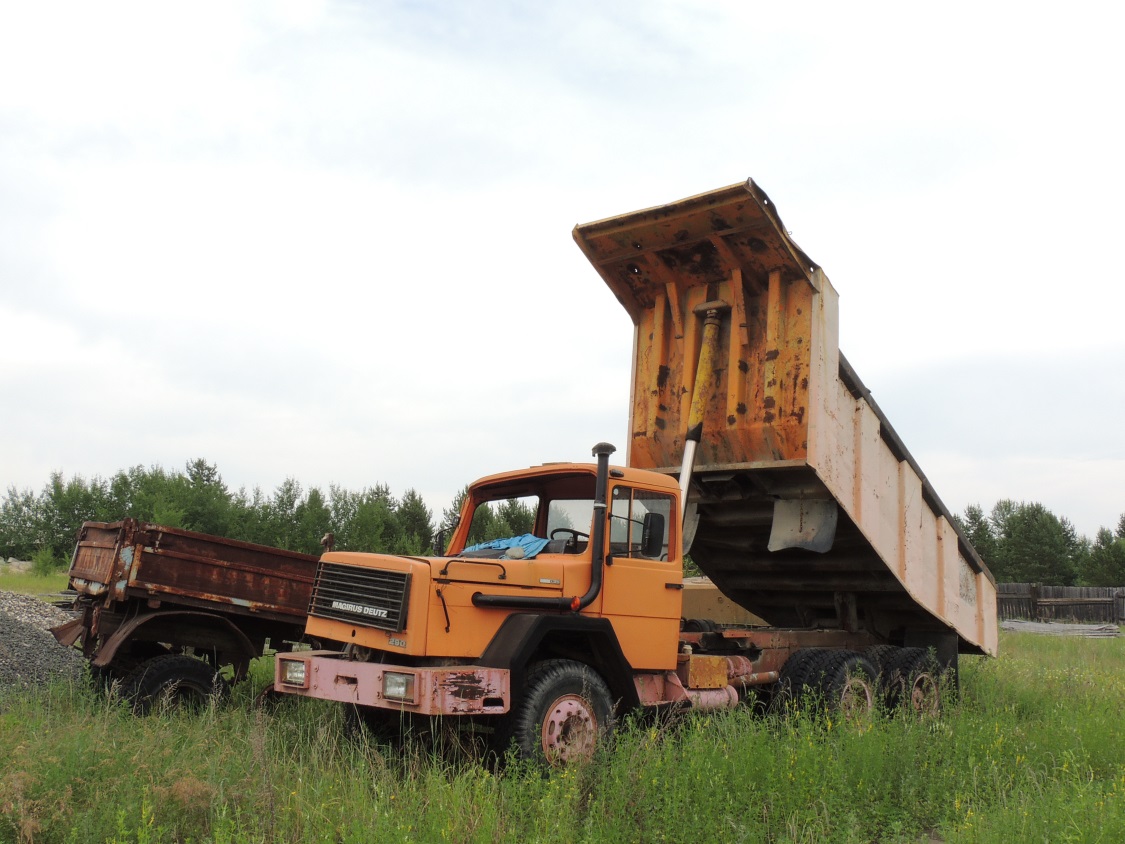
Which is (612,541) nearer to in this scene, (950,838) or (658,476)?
(658,476)

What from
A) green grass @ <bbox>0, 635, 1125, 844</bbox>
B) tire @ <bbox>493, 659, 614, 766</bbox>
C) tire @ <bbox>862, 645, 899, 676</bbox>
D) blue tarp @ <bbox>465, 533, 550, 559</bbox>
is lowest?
green grass @ <bbox>0, 635, 1125, 844</bbox>

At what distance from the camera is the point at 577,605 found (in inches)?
239

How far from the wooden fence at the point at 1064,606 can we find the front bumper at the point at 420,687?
29.7 metres

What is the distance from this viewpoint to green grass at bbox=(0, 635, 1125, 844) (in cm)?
444

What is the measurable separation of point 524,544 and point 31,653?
673cm

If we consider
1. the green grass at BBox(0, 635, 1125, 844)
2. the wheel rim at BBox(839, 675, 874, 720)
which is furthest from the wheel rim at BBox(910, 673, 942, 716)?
the green grass at BBox(0, 635, 1125, 844)

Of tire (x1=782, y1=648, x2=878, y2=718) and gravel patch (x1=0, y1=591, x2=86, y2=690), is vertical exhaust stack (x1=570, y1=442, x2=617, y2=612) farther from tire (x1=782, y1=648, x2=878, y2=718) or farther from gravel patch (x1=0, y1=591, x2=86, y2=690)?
gravel patch (x1=0, y1=591, x2=86, y2=690)

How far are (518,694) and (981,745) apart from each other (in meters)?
3.26

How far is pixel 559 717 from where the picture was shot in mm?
5758

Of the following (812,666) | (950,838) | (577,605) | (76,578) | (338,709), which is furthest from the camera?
(76,578)

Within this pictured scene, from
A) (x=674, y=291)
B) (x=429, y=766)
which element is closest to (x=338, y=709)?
(x=429, y=766)

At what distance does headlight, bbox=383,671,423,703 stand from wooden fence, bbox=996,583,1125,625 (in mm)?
30058

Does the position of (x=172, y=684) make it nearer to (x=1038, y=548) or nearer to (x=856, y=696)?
(x=856, y=696)

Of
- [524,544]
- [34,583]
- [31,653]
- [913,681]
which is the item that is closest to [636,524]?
[524,544]
